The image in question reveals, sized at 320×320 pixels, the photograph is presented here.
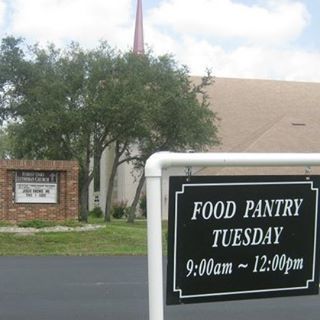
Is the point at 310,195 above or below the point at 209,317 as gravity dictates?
above

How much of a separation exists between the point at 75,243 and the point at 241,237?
56.8 feet

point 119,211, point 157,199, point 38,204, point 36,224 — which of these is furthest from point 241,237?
point 119,211

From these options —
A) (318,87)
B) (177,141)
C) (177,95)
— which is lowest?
(177,141)

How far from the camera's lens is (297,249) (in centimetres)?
288

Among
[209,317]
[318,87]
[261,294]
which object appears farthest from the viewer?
[318,87]

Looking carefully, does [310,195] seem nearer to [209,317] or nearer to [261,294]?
[261,294]

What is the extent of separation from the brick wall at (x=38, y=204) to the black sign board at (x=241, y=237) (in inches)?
781

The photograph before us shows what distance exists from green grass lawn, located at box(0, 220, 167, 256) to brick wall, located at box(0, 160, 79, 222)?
1531 mm

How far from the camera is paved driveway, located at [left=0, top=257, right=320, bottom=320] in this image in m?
7.82

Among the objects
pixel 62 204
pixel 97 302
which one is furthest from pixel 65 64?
pixel 97 302

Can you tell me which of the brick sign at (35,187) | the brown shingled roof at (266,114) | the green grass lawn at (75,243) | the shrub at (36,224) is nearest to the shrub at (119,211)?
the brown shingled roof at (266,114)

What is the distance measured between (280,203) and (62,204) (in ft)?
65.9

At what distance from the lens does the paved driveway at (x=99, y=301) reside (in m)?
7.82

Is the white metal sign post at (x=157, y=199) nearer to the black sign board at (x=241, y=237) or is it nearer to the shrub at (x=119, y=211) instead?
the black sign board at (x=241, y=237)
